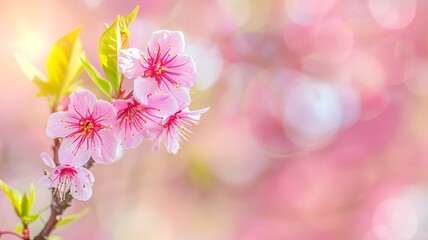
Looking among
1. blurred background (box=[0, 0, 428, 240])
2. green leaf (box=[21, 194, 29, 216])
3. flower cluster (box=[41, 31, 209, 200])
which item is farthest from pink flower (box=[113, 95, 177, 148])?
blurred background (box=[0, 0, 428, 240])

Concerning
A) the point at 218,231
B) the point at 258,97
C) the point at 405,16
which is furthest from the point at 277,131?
the point at 405,16

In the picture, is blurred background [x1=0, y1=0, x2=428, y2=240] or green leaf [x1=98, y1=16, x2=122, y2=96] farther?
blurred background [x1=0, y1=0, x2=428, y2=240]

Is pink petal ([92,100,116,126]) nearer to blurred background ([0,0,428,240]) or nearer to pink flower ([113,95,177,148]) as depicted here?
pink flower ([113,95,177,148])

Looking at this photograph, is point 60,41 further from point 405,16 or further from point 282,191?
point 405,16

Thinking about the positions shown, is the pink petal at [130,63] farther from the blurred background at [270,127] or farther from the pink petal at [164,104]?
the blurred background at [270,127]

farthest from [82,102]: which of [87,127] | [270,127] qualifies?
[270,127]

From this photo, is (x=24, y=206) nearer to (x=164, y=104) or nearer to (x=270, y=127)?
(x=164, y=104)

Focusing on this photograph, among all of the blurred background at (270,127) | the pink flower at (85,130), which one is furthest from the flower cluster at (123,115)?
the blurred background at (270,127)
